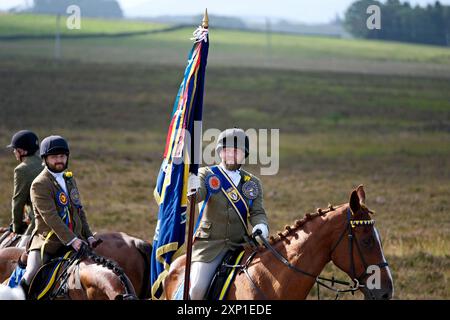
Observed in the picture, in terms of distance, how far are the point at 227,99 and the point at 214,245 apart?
46.4 metres

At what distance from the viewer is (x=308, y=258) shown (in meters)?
10.1

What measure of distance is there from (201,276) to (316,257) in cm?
134


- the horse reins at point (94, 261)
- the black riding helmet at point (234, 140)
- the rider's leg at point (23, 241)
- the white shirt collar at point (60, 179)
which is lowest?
the rider's leg at point (23, 241)

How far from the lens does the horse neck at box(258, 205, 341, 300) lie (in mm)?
10062

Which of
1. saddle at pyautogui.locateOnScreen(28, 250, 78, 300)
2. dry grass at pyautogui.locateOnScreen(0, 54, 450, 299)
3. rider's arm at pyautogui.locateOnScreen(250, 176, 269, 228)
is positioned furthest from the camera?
dry grass at pyautogui.locateOnScreen(0, 54, 450, 299)

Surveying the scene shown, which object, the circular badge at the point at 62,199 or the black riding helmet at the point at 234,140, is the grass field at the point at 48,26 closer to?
the circular badge at the point at 62,199

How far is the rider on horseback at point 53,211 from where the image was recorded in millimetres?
11242

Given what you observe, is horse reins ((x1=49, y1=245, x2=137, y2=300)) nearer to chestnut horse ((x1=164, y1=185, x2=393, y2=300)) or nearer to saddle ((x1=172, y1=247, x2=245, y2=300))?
saddle ((x1=172, y1=247, x2=245, y2=300))

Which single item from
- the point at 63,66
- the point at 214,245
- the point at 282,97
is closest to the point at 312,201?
the point at 214,245

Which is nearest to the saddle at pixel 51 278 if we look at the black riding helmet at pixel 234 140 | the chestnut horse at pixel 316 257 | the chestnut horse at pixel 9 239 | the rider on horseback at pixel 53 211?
the rider on horseback at pixel 53 211

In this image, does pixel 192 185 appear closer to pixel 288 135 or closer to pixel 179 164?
pixel 179 164

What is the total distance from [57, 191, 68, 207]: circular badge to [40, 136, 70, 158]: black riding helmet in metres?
0.51

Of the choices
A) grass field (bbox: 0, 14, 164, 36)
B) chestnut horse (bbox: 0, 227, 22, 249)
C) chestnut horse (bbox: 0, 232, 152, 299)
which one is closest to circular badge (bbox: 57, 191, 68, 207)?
chestnut horse (bbox: 0, 232, 152, 299)
